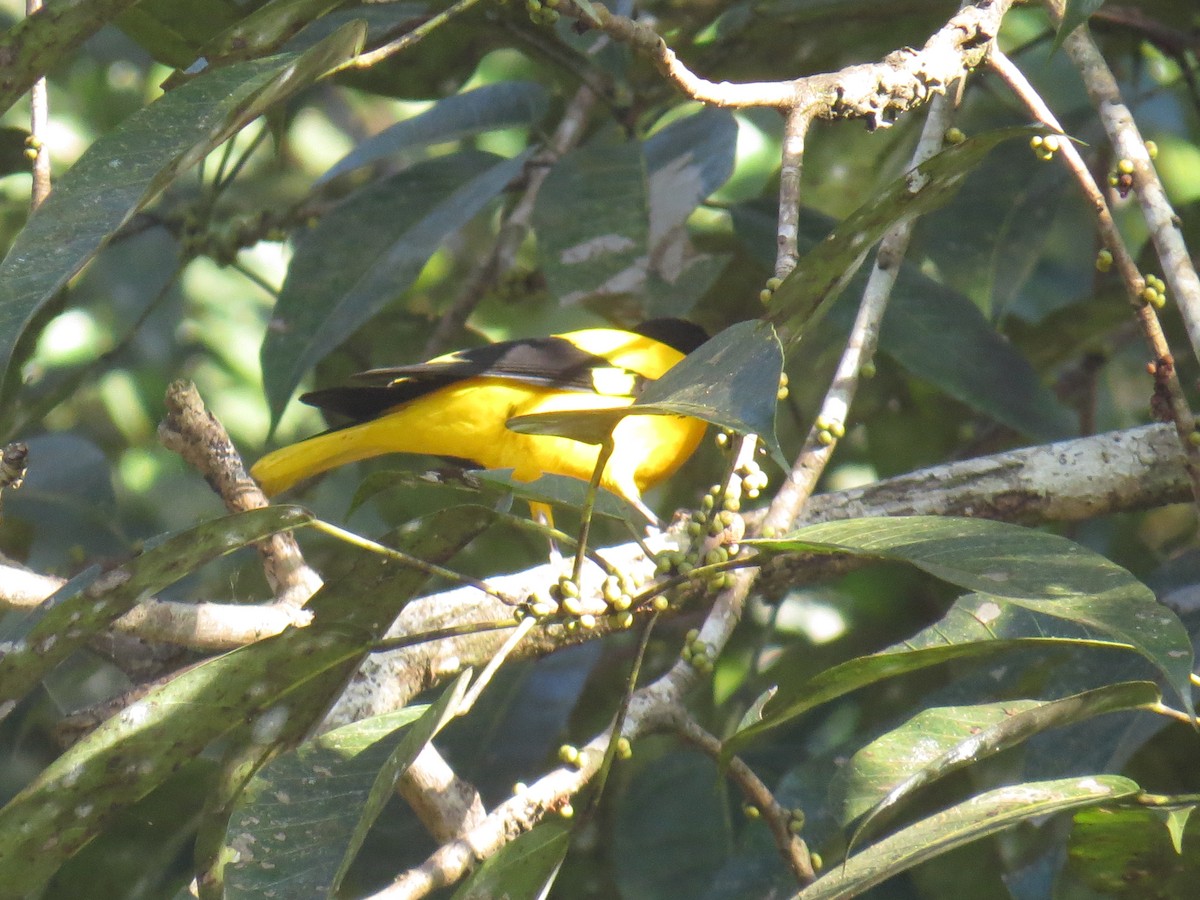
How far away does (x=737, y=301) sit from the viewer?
342 cm

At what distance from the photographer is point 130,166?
1.24 metres

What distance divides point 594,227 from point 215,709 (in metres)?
1.39

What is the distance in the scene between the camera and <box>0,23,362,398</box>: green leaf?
1164 millimetres

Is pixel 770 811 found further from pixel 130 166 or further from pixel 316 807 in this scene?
pixel 130 166

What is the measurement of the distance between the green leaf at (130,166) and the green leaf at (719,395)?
1.38 ft

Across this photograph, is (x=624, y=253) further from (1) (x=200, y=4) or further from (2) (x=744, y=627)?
(2) (x=744, y=627)

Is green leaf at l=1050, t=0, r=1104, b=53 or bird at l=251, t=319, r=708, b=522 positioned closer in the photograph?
green leaf at l=1050, t=0, r=1104, b=53

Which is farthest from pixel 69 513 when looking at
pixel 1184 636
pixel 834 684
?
pixel 1184 636

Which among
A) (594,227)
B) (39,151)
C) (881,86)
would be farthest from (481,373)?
(881,86)

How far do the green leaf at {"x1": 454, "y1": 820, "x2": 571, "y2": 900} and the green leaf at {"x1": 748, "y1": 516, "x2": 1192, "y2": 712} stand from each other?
34 cm

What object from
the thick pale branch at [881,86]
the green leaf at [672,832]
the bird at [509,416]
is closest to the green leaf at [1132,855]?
the thick pale branch at [881,86]

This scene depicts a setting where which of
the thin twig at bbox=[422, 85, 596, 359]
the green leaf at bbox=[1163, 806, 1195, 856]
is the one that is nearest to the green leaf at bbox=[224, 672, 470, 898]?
the green leaf at bbox=[1163, 806, 1195, 856]

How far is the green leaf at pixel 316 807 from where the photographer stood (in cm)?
111

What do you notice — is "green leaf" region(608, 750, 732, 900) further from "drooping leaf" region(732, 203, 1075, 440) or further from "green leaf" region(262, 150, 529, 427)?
"green leaf" region(262, 150, 529, 427)
